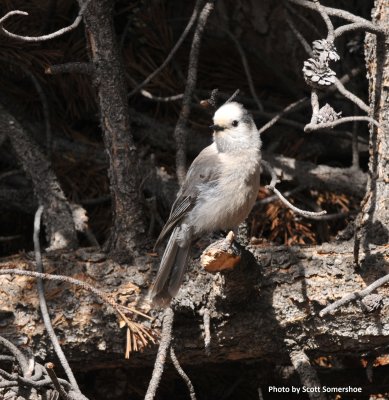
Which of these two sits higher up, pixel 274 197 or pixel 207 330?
pixel 274 197

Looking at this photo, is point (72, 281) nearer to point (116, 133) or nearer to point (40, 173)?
point (116, 133)

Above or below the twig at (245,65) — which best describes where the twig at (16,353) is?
below

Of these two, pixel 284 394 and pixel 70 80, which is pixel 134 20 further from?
pixel 284 394

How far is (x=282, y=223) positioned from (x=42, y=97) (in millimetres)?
1569

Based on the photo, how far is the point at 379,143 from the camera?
383 centimetres

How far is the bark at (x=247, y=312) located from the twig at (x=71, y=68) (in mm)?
957

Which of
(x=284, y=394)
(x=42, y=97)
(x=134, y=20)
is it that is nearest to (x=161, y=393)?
(x=284, y=394)

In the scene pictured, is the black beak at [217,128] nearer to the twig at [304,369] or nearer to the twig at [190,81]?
the twig at [190,81]

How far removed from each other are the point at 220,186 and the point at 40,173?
3.18 feet

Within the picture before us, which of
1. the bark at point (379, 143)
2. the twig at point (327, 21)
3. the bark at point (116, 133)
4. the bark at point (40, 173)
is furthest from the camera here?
the bark at point (40, 173)

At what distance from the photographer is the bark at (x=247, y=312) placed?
11.8 ft

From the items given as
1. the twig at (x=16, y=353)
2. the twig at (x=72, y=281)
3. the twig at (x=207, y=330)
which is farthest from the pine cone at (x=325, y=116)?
the twig at (x=16, y=353)

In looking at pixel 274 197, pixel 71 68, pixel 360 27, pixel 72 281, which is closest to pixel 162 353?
pixel 72 281

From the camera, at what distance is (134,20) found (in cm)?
486
